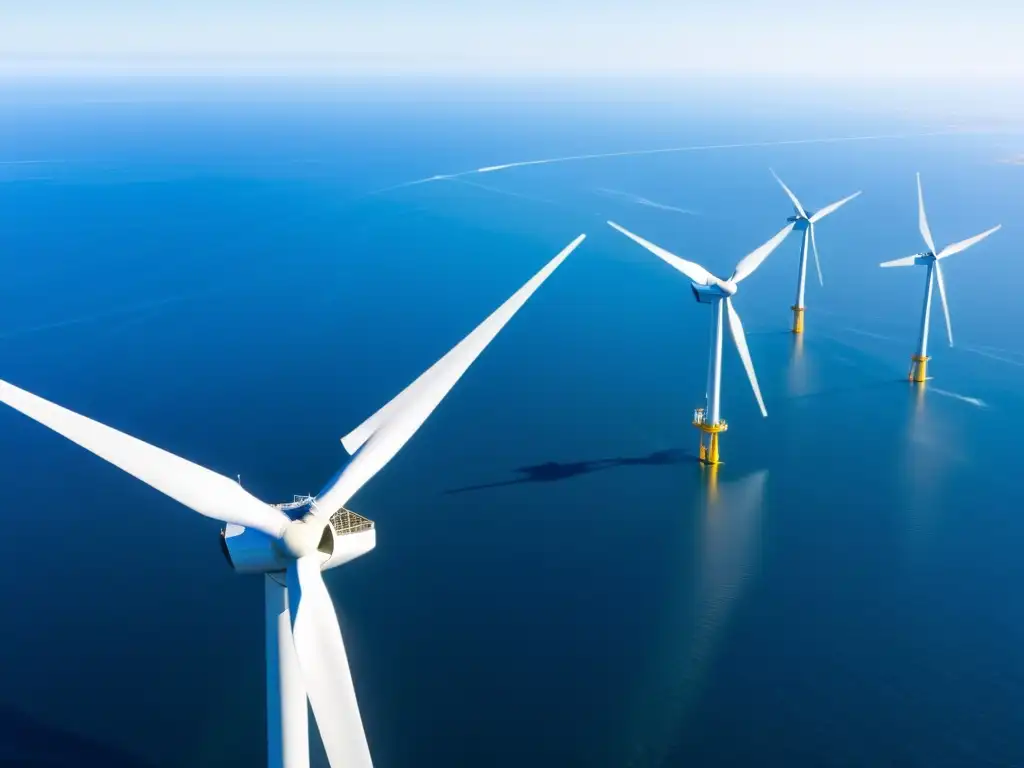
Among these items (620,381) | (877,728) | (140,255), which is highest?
(140,255)

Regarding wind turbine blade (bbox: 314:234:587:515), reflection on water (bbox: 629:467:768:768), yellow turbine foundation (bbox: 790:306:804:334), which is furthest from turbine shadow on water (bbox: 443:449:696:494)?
wind turbine blade (bbox: 314:234:587:515)

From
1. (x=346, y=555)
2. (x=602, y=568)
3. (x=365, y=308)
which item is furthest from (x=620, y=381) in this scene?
(x=346, y=555)

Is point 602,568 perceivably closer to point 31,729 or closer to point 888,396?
point 31,729

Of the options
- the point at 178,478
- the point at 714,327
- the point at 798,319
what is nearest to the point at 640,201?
the point at 798,319

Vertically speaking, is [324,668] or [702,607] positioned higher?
[324,668]

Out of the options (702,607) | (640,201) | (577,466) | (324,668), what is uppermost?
(640,201)

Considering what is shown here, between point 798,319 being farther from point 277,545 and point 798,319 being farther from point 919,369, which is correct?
point 277,545
